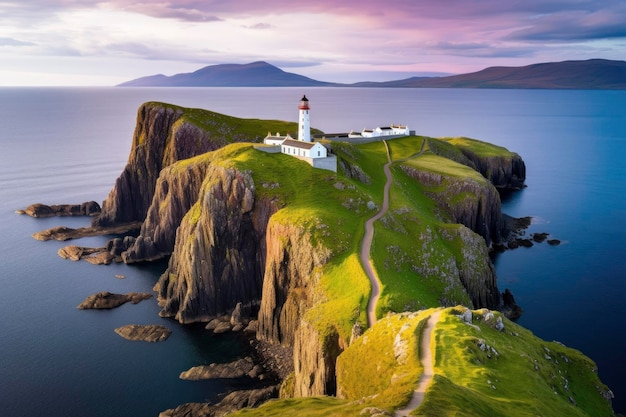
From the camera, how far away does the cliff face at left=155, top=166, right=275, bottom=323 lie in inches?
3435

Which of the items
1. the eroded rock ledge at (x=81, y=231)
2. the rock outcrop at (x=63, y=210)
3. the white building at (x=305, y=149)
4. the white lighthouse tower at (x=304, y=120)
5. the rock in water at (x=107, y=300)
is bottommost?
the rock in water at (x=107, y=300)

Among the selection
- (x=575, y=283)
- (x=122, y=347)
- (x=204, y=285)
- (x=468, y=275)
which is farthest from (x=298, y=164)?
(x=575, y=283)

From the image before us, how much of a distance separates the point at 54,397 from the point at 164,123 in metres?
102

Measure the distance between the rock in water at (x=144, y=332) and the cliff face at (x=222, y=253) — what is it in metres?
6.27

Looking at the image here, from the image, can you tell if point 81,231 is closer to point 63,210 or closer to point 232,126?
point 63,210

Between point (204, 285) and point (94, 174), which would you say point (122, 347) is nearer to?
point (204, 285)

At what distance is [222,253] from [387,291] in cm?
3796

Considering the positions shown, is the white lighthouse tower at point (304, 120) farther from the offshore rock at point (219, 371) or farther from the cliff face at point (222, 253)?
the offshore rock at point (219, 371)

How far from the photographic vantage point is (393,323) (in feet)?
176

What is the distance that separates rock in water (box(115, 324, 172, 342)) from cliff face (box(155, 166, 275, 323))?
20.6 feet

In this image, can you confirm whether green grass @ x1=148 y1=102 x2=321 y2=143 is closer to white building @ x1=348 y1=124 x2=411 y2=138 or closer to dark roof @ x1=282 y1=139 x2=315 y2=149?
white building @ x1=348 y1=124 x2=411 y2=138

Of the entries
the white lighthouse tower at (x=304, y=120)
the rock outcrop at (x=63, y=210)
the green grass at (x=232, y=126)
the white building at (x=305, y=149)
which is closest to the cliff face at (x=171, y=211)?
the white building at (x=305, y=149)

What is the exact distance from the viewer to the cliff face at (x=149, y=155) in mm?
138000

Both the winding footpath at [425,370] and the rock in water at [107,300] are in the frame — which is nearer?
the winding footpath at [425,370]
